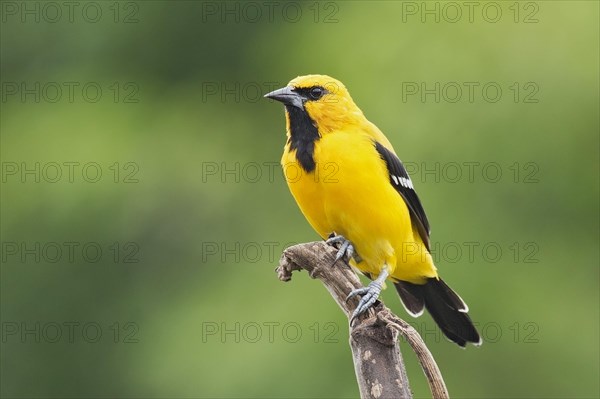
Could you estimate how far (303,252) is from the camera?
5.12m

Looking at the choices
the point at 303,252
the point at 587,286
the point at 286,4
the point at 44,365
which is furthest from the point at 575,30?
the point at 44,365

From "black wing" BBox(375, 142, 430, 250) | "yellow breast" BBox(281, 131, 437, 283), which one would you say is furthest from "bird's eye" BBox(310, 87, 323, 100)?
"black wing" BBox(375, 142, 430, 250)

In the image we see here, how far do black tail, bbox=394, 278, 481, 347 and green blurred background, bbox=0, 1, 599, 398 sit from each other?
154 cm

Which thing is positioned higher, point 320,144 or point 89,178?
point 320,144

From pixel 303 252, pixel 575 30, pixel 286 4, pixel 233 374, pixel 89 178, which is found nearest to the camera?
pixel 303 252

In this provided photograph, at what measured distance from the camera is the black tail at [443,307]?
236 inches

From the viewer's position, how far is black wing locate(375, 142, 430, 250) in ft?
18.5

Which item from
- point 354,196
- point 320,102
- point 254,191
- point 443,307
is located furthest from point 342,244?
point 254,191

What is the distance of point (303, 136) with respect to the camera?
5.52 metres

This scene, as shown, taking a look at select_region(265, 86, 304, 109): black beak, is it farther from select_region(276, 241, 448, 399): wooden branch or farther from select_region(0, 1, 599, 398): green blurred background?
select_region(0, 1, 599, 398): green blurred background

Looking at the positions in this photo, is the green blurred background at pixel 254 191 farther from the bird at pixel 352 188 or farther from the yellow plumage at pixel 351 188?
the yellow plumage at pixel 351 188

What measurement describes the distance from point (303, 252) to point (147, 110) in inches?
246

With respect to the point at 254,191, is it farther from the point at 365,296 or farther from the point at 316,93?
the point at 365,296

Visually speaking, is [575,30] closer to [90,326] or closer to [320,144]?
[320,144]
